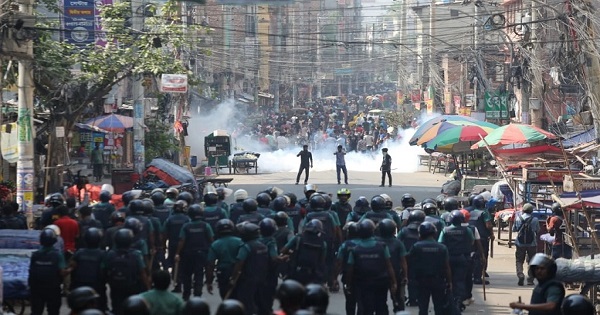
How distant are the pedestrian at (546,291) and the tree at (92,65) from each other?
17.3 m

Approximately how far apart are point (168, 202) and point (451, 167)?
25840 millimetres

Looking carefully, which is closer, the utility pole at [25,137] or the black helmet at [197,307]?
the black helmet at [197,307]

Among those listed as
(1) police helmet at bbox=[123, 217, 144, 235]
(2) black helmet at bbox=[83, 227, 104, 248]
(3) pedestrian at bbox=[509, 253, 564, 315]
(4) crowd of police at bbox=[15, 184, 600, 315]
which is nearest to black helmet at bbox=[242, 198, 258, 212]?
(4) crowd of police at bbox=[15, 184, 600, 315]

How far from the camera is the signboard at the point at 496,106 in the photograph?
125 ft

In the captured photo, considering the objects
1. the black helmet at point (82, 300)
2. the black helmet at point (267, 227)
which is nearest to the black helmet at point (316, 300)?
the black helmet at point (82, 300)

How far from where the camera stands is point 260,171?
4400 cm

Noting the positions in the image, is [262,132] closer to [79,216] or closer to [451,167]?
[451,167]

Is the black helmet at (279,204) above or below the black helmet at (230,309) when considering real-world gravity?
above

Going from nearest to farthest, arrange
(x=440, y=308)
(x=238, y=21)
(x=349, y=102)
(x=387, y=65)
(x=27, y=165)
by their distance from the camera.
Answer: (x=440, y=308)
(x=27, y=165)
(x=238, y=21)
(x=349, y=102)
(x=387, y=65)

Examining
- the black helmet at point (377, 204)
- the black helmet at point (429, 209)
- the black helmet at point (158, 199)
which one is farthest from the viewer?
the black helmet at point (158, 199)

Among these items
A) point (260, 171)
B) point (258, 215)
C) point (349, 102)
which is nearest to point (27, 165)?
point (258, 215)

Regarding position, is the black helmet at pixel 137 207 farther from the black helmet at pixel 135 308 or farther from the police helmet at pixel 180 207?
the black helmet at pixel 135 308

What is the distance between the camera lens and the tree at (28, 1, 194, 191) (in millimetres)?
25922

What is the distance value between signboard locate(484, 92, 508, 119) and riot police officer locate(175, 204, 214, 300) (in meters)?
24.0
